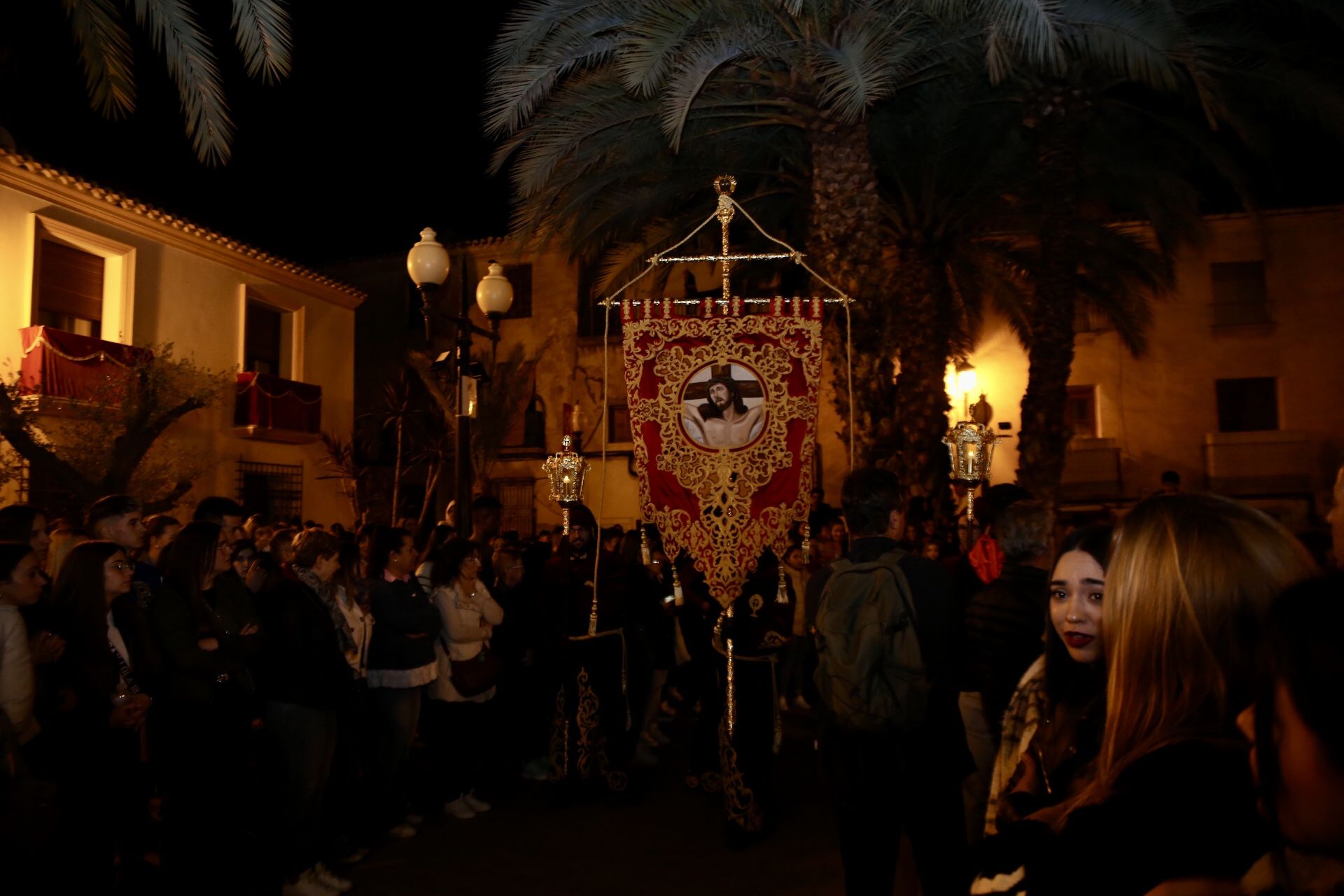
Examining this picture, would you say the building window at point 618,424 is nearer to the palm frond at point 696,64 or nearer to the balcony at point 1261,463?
the balcony at point 1261,463

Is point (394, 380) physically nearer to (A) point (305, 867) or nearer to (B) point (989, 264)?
(B) point (989, 264)

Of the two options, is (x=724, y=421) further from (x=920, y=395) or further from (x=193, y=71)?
(x=920, y=395)

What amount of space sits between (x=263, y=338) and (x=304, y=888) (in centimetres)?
1849

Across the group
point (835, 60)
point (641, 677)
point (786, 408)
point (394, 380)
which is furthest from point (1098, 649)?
point (394, 380)

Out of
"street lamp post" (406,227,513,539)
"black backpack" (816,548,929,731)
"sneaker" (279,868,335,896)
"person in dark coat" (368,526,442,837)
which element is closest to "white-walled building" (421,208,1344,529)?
"street lamp post" (406,227,513,539)

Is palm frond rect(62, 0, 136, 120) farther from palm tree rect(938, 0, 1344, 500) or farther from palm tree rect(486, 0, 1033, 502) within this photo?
palm tree rect(938, 0, 1344, 500)

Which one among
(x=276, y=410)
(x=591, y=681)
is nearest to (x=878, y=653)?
(x=591, y=681)

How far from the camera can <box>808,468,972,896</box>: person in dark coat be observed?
4074 mm

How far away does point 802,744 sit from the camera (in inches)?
363

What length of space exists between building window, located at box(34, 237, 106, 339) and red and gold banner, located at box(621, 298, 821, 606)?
571 inches

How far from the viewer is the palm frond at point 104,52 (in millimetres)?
5898

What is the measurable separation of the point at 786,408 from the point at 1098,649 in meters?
4.41

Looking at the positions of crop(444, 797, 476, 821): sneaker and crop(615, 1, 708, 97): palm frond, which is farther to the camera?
crop(615, 1, 708, 97): palm frond

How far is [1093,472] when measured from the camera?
68.8 ft
